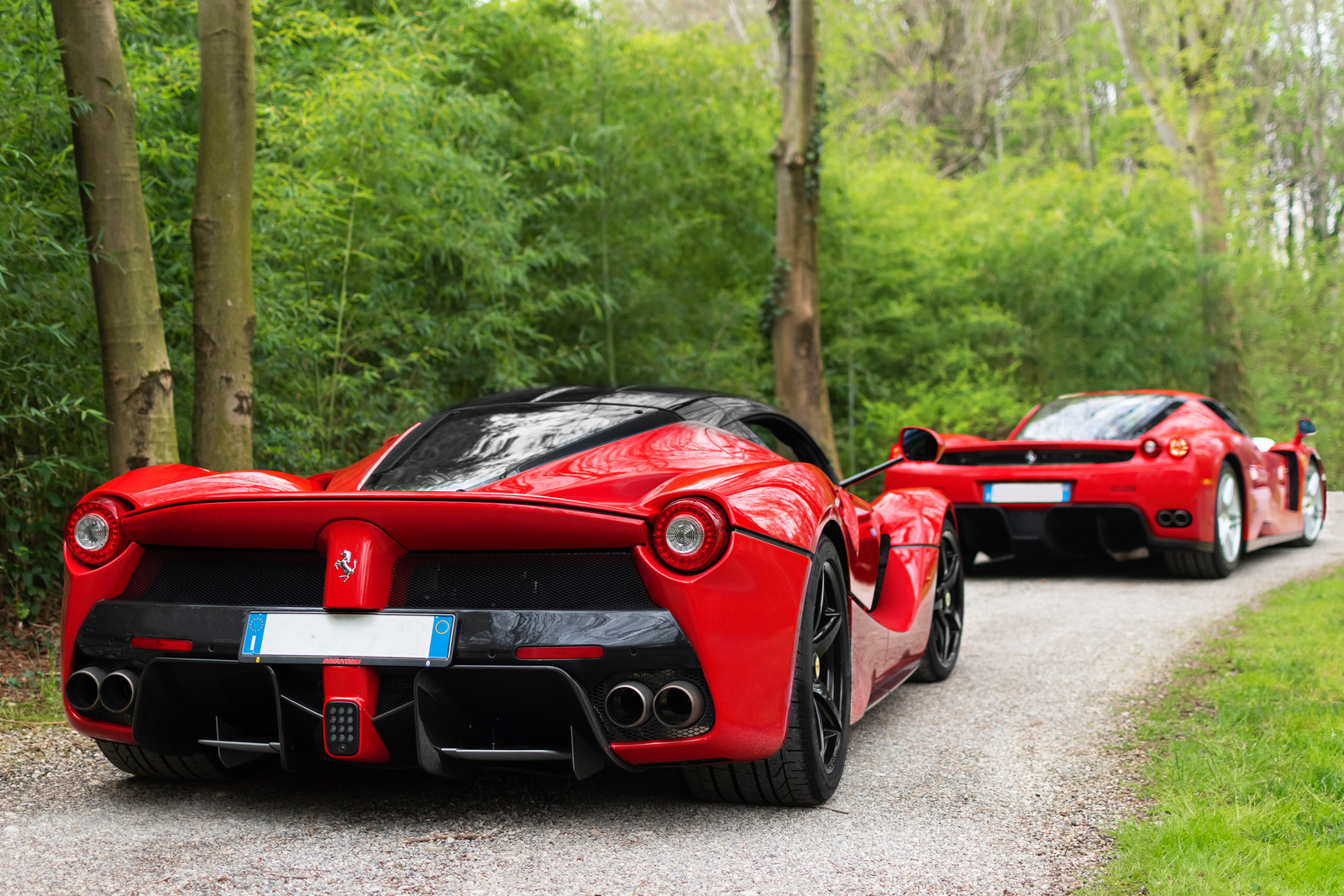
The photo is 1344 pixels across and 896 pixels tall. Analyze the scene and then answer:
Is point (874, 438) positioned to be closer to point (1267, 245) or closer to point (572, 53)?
point (572, 53)

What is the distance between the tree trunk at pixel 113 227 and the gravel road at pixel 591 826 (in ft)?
4.52

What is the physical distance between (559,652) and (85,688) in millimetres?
1189

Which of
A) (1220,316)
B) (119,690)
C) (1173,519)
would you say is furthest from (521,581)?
(1220,316)

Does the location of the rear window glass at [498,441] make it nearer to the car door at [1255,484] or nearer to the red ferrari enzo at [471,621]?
the red ferrari enzo at [471,621]

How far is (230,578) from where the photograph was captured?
278cm

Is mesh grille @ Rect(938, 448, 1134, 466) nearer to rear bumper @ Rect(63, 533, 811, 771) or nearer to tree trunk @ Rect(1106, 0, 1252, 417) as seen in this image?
rear bumper @ Rect(63, 533, 811, 771)

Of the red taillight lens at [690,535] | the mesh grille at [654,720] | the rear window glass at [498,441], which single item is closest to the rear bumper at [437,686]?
the mesh grille at [654,720]

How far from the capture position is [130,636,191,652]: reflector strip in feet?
8.76

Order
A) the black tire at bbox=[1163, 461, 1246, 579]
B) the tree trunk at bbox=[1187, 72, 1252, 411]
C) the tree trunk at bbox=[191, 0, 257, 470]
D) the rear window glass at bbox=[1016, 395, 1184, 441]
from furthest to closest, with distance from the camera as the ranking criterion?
1. the tree trunk at bbox=[1187, 72, 1252, 411]
2. the rear window glass at bbox=[1016, 395, 1184, 441]
3. the black tire at bbox=[1163, 461, 1246, 579]
4. the tree trunk at bbox=[191, 0, 257, 470]

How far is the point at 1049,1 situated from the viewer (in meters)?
28.6

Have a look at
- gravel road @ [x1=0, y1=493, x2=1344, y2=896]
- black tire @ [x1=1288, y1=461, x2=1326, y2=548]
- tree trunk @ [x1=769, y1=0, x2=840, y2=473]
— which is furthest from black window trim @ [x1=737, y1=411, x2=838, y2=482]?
tree trunk @ [x1=769, y1=0, x2=840, y2=473]

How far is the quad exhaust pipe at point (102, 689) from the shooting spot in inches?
107

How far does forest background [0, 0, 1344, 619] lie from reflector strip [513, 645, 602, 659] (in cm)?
317

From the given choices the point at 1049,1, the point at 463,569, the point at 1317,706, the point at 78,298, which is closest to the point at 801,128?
the point at 78,298
